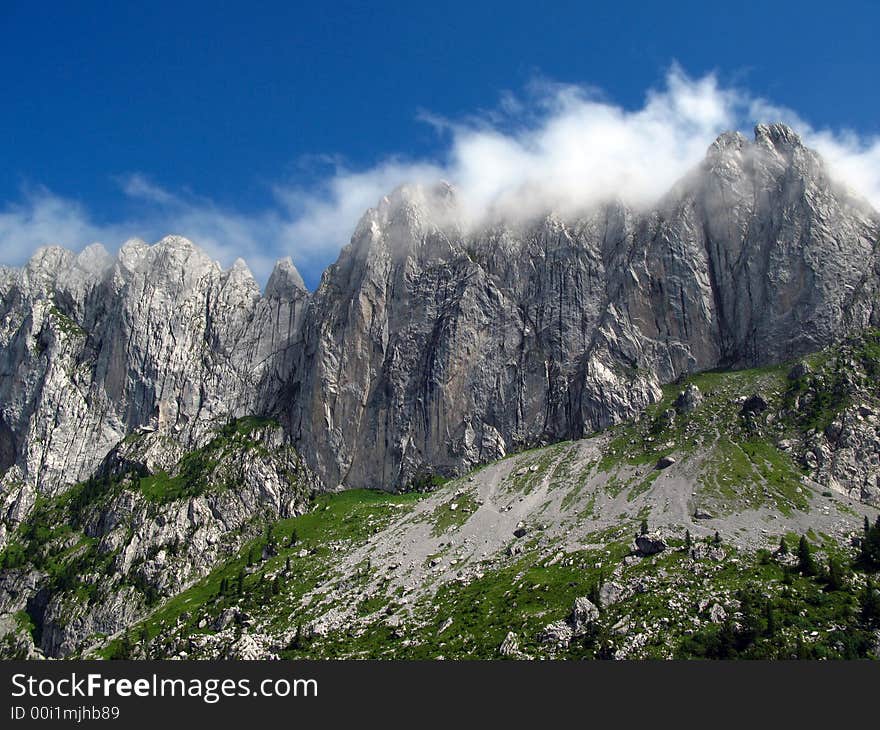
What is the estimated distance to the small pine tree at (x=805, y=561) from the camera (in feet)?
431

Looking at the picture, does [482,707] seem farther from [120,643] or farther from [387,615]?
[120,643]

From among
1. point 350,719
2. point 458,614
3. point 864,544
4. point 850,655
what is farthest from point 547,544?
point 350,719

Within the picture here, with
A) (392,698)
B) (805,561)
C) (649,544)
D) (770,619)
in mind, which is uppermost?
(649,544)

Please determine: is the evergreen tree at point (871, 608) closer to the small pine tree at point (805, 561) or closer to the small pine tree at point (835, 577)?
the small pine tree at point (835, 577)

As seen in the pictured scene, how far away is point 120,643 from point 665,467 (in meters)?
136

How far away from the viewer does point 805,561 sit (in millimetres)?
132750

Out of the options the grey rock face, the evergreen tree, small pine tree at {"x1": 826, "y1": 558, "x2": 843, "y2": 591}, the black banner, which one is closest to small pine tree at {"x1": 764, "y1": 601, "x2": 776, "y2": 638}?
small pine tree at {"x1": 826, "y1": 558, "x2": 843, "y2": 591}

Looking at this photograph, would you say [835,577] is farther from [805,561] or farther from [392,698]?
[392,698]

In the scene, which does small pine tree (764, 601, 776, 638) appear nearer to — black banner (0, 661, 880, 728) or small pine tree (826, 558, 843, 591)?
small pine tree (826, 558, 843, 591)

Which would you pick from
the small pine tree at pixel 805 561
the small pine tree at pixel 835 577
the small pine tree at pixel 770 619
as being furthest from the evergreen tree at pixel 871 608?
the small pine tree at pixel 770 619

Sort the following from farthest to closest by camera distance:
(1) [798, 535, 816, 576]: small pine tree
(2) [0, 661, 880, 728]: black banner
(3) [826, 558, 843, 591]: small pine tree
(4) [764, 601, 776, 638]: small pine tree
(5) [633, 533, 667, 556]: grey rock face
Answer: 1. (5) [633, 533, 667, 556]: grey rock face
2. (1) [798, 535, 816, 576]: small pine tree
3. (3) [826, 558, 843, 591]: small pine tree
4. (4) [764, 601, 776, 638]: small pine tree
5. (2) [0, 661, 880, 728]: black banner

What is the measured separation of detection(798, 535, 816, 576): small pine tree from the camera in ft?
431

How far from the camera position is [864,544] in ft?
452

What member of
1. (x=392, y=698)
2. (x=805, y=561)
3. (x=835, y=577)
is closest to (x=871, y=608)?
(x=835, y=577)
